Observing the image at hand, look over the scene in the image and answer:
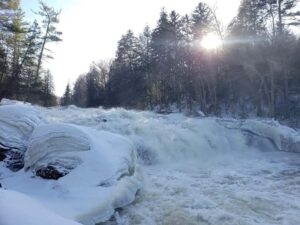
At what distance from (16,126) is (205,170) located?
5.57m

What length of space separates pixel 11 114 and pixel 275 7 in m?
22.1

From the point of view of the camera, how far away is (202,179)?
372 inches

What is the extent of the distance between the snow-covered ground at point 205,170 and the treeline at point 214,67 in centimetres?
829

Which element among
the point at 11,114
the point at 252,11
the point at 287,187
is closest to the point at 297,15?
the point at 252,11

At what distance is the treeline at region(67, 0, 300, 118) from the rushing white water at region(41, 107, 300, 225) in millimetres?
8227

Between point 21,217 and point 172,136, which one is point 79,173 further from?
point 172,136

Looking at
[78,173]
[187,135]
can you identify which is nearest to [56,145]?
[78,173]

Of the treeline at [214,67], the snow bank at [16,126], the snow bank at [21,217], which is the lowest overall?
the snow bank at [21,217]

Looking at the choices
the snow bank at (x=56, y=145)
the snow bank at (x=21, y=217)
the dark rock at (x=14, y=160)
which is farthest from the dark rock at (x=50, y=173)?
the snow bank at (x=21, y=217)

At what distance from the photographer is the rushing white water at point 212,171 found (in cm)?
649

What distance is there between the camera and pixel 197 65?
3097 centimetres

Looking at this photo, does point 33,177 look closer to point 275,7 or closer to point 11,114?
point 11,114

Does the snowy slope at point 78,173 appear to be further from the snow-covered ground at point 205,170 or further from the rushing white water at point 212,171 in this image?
the rushing white water at point 212,171

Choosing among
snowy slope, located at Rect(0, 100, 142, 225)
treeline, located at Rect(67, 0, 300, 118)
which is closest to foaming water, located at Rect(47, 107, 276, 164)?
snowy slope, located at Rect(0, 100, 142, 225)
